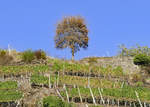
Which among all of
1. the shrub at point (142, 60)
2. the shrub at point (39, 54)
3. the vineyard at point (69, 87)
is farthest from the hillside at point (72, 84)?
the shrub at point (142, 60)

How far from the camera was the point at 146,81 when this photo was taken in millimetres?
32656

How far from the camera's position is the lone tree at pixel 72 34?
3788cm

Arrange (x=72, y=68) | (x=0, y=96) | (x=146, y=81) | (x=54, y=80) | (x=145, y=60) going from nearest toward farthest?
(x=0, y=96) → (x=54, y=80) → (x=72, y=68) → (x=146, y=81) → (x=145, y=60)

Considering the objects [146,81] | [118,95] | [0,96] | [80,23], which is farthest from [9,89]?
[80,23]

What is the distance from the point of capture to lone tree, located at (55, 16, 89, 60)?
3788 cm

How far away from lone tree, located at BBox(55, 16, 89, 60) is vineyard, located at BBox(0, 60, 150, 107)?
5.15 meters

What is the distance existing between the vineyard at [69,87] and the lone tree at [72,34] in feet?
16.9

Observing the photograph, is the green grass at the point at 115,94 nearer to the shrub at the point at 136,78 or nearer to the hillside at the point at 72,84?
the hillside at the point at 72,84

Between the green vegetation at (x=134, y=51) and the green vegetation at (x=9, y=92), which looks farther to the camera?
the green vegetation at (x=134, y=51)

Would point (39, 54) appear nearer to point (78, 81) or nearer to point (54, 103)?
point (78, 81)

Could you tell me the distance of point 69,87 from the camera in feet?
89.3

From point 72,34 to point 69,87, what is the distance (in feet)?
38.3

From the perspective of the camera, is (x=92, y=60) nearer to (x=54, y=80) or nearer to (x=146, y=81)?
(x=146, y=81)

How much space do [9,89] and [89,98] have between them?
17.2ft
